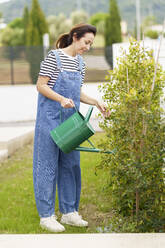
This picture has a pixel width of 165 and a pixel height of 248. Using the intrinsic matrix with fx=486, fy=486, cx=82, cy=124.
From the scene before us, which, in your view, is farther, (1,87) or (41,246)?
(1,87)

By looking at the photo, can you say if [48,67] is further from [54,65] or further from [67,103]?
[67,103]

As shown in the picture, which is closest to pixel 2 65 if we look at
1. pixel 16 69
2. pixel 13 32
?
pixel 16 69

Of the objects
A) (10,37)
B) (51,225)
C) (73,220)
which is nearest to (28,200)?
(73,220)

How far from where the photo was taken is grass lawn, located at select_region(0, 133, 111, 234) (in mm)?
3865

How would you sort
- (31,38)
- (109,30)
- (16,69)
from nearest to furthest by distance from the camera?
(16,69) < (31,38) < (109,30)

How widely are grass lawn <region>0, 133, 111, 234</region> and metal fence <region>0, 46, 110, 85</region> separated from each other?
1156 cm

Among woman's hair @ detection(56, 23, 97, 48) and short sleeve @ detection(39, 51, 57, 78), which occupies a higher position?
woman's hair @ detection(56, 23, 97, 48)

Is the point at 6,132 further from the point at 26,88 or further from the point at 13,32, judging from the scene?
the point at 13,32

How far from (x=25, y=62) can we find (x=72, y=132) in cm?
1574

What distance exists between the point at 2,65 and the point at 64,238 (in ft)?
54.8

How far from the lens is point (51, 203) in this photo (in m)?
3.72

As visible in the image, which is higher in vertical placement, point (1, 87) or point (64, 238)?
point (1, 87)

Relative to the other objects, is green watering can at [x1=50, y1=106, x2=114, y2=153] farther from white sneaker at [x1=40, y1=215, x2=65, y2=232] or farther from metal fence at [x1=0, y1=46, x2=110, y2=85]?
metal fence at [x1=0, y1=46, x2=110, y2=85]

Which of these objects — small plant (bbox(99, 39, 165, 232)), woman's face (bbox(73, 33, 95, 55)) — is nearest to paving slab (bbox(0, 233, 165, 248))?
small plant (bbox(99, 39, 165, 232))
